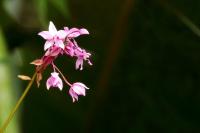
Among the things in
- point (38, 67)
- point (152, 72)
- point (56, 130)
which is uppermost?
point (152, 72)

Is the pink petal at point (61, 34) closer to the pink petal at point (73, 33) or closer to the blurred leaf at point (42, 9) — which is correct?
the pink petal at point (73, 33)

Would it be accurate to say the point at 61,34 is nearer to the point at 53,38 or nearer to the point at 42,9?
the point at 53,38

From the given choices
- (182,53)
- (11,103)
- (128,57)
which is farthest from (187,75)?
(11,103)

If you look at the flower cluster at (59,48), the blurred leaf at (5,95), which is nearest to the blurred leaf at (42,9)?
the blurred leaf at (5,95)

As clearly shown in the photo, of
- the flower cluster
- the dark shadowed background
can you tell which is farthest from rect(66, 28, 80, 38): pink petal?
the dark shadowed background

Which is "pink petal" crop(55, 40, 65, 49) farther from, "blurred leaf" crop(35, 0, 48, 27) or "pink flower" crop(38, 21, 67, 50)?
"blurred leaf" crop(35, 0, 48, 27)

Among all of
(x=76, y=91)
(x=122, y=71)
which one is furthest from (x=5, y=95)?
(x=122, y=71)

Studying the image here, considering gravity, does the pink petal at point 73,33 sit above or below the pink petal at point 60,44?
above

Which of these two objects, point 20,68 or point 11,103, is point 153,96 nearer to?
point 20,68

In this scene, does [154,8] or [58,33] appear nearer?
[58,33]
